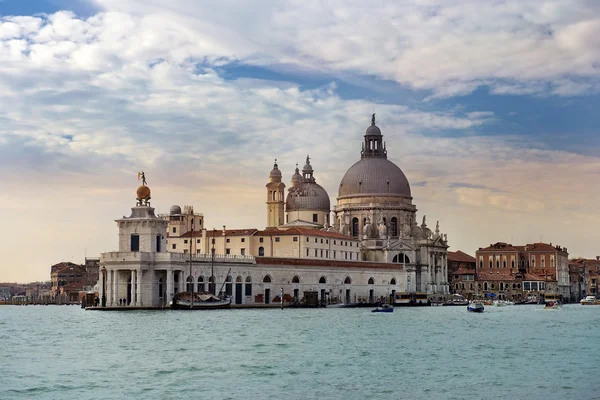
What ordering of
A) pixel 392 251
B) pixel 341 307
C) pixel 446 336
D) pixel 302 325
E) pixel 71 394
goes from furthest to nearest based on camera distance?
1. pixel 392 251
2. pixel 341 307
3. pixel 302 325
4. pixel 446 336
5. pixel 71 394

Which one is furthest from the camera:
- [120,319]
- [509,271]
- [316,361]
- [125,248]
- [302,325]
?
[509,271]

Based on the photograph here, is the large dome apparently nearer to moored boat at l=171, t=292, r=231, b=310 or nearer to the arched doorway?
the arched doorway

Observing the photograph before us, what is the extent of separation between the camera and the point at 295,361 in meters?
38.3

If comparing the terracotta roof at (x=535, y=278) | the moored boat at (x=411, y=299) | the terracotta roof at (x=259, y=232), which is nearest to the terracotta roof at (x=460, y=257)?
the terracotta roof at (x=535, y=278)

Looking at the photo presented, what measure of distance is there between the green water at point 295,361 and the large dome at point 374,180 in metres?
60.4

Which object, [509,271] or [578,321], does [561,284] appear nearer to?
[509,271]

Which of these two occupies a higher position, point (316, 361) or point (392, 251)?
point (392, 251)

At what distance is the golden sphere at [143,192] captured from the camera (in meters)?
82.4

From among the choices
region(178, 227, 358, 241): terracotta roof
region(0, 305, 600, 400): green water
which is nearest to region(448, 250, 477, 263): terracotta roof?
region(178, 227, 358, 241): terracotta roof

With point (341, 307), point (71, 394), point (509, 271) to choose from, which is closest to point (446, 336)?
point (71, 394)

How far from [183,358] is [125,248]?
43678mm

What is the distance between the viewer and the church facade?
265ft

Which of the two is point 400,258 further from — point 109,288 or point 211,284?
point 109,288

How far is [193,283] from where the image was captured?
A: 8262 cm
